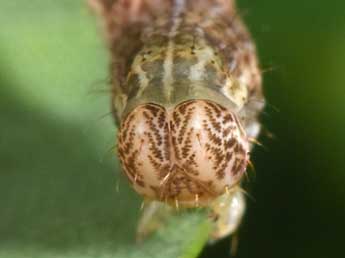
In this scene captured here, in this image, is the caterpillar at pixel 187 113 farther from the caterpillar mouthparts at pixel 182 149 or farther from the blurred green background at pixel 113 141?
the blurred green background at pixel 113 141

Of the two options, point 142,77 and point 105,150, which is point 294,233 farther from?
point 142,77

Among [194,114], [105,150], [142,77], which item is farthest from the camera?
[105,150]

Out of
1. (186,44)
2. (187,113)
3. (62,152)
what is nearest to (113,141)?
(62,152)

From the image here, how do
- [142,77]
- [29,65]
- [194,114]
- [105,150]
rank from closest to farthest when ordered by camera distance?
1. [194,114]
2. [142,77]
3. [105,150]
4. [29,65]

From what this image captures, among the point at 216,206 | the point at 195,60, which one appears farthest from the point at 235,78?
the point at 216,206

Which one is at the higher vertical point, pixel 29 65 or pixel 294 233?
pixel 29 65

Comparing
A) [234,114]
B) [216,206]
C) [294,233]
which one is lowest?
[294,233]

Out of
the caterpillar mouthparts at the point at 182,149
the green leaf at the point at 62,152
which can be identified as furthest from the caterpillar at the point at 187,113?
the green leaf at the point at 62,152

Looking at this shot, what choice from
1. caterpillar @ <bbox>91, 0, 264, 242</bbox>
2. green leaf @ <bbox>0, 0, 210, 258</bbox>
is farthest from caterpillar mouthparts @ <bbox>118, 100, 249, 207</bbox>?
green leaf @ <bbox>0, 0, 210, 258</bbox>
